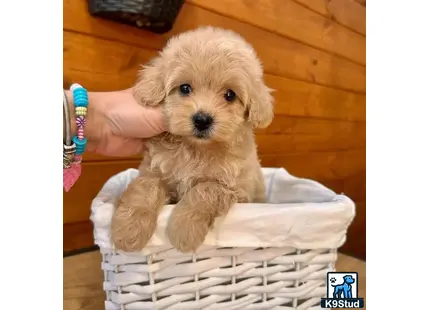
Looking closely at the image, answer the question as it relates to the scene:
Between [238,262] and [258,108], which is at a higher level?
[258,108]

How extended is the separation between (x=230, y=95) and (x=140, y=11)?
595mm

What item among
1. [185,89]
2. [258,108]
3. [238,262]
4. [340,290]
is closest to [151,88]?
[185,89]

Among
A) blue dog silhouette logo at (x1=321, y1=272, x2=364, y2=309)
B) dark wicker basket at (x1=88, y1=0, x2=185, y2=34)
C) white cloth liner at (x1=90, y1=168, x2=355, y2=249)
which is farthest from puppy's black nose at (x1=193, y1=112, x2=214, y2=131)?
dark wicker basket at (x1=88, y1=0, x2=185, y2=34)

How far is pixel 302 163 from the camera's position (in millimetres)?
2084

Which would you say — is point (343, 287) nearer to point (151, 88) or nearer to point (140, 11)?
point (151, 88)

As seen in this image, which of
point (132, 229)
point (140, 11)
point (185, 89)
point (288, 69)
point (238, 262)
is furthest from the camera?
point (288, 69)

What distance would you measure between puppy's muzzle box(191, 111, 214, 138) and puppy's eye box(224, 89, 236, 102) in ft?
0.43

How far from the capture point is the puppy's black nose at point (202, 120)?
112 cm

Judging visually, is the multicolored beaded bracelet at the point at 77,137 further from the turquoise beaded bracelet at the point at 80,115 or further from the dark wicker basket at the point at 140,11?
the dark wicker basket at the point at 140,11

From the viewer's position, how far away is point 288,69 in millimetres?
1945

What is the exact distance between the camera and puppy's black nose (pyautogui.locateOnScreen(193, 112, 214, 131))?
1.12m

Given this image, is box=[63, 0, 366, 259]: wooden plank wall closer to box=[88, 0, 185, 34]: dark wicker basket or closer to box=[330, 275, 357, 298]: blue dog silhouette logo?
box=[88, 0, 185, 34]: dark wicker basket
